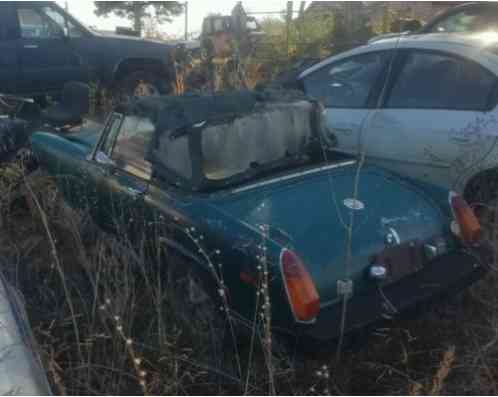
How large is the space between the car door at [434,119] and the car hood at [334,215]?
0.76 m

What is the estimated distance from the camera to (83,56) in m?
8.68

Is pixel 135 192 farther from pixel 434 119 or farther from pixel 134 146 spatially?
pixel 434 119

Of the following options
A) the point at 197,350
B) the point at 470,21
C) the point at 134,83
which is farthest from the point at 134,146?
the point at 134,83

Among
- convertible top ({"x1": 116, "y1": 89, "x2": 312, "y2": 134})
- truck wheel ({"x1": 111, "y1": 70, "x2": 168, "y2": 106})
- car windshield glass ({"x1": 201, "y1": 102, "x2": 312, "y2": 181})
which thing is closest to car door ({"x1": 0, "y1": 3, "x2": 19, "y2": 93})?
truck wheel ({"x1": 111, "y1": 70, "x2": 168, "y2": 106})

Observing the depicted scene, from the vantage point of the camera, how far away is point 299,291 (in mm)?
2447

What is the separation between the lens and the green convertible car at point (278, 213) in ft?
8.51

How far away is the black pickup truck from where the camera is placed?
8.18 m

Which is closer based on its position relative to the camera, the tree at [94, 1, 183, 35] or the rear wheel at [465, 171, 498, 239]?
the rear wheel at [465, 171, 498, 239]

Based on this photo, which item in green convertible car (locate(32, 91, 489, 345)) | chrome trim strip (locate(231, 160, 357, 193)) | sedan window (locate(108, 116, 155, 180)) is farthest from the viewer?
sedan window (locate(108, 116, 155, 180))

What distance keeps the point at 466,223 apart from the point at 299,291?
1296mm

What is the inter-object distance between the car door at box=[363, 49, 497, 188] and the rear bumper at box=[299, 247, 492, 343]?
0.93 meters

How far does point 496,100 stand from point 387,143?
2.75ft

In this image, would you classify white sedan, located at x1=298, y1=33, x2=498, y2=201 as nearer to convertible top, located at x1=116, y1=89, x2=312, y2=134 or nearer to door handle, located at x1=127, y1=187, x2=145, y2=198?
convertible top, located at x1=116, y1=89, x2=312, y2=134

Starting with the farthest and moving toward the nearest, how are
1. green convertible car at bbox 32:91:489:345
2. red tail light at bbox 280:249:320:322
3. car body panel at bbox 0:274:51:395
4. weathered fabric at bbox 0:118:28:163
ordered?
weathered fabric at bbox 0:118:28:163, green convertible car at bbox 32:91:489:345, red tail light at bbox 280:249:320:322, car body panel at bbox 0:274:51:395
